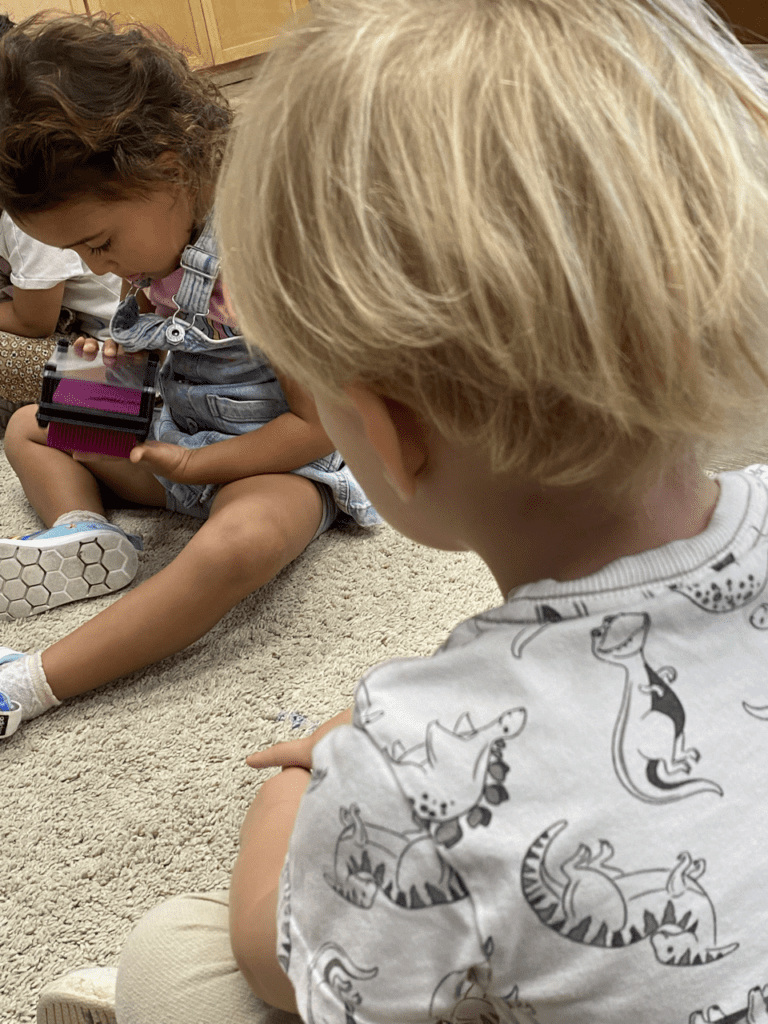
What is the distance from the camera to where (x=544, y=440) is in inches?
14.1

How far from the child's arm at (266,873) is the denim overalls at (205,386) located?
0.43m

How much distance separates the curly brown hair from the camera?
2.98ft

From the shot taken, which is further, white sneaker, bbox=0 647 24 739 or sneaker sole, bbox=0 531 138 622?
sneaker sole, bbox=0 531 138 622

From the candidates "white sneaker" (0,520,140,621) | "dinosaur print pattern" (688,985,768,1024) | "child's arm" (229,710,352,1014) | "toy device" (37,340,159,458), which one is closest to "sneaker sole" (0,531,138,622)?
"white sneaker" (0,520,140,621)

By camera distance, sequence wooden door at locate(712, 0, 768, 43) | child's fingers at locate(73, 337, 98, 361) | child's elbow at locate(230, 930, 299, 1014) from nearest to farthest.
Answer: child's elbow at locate(230, 930, 299, 1014) < child's fingers at locate(73, 337, 98, 361) < wooden door at locate(712, 0, 768, 43)

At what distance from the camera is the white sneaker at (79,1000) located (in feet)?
1.92

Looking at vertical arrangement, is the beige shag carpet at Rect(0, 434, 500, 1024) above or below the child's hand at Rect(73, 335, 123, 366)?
below

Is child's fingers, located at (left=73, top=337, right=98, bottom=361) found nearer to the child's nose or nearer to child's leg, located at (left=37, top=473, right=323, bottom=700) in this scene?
the child's nose

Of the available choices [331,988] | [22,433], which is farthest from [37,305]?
[331,988]

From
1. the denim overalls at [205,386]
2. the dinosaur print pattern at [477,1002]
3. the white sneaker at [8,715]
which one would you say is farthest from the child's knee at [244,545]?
the dinosaur print pattern at [477,1002]

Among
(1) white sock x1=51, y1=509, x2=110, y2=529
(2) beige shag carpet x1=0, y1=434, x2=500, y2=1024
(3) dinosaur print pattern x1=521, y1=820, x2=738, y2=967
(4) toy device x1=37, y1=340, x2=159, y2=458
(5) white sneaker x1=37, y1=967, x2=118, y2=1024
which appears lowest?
(2) beige shag carpet x1=0, y1=434, x2=500, y2=1024

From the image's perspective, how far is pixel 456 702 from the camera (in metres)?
0.36

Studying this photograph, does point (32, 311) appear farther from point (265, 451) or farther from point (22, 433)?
point (265, 451)

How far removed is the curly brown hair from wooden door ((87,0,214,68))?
5.71 feet
